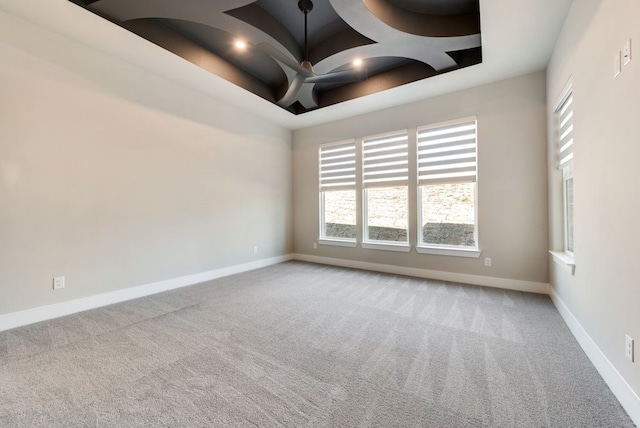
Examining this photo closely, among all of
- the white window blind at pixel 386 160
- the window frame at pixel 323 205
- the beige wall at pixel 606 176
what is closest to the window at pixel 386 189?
the white window blind at pixel 386 160

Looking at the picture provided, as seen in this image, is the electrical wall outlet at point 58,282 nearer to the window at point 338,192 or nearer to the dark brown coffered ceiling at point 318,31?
the dark brown coffered ceiling at point 318,31

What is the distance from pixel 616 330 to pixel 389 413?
1.54m

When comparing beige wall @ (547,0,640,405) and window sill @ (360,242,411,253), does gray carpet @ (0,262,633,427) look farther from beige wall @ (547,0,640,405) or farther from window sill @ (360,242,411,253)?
window sill @ (360,242,411,253)

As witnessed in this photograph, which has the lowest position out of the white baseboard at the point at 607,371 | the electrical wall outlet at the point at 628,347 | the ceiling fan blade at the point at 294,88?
the white baseboard at the point at 607,371

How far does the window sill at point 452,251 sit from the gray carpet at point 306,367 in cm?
82

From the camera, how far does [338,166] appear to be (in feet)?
17.3

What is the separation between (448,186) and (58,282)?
516 centimetres

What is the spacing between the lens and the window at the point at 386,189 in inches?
177

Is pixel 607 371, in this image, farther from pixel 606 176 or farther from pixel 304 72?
pixel 304 72

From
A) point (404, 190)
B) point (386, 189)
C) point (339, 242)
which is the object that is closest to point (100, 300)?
point (339, 242)

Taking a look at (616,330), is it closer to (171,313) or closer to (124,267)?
(171,313)

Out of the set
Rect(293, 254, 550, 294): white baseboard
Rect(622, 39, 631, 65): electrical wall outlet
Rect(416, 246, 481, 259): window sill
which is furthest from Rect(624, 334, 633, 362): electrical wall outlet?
Rect(416, 246, 481, 259): window sill

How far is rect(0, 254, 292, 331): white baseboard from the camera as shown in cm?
253

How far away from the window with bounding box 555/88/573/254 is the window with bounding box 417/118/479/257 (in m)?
0.98
